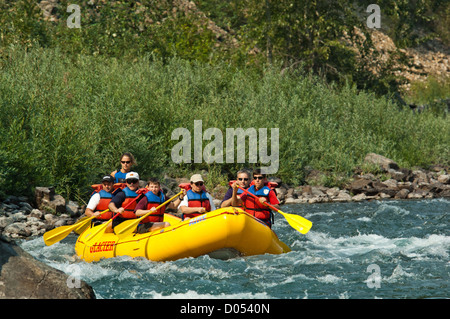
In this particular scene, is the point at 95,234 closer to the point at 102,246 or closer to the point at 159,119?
the point at 102,246

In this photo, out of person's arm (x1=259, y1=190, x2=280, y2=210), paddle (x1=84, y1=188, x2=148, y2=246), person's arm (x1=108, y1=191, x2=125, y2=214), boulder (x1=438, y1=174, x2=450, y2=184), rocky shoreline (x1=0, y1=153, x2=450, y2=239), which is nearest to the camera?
paddle (x1=84, y1=188, x2=148, y2=246)

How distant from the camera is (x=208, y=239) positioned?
296 inches

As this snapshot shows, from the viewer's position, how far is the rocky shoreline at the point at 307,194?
10.0m

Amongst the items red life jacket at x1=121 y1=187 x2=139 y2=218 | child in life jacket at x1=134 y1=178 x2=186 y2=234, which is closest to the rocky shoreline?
red life jacket at x1=121 y1=187 x2=139 y2=218

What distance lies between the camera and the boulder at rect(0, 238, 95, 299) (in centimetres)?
513

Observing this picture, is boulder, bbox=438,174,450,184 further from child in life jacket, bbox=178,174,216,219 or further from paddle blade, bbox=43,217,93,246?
paddle blade, bbox=43,217,93,246

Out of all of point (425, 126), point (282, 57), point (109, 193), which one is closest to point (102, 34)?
point (282, 57)

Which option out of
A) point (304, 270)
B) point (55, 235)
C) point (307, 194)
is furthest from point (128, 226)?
point (307, 194)

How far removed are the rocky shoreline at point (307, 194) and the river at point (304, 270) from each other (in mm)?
553

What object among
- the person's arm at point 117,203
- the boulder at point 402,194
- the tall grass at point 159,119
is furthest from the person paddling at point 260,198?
the boulder at point 402,194

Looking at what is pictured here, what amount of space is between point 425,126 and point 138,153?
10013 mm

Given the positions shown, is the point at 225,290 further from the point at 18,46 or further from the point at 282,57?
the point at 282,57

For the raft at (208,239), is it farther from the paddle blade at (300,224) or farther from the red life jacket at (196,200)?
the red life jacket at (196,200)

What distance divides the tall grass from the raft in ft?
11.6
